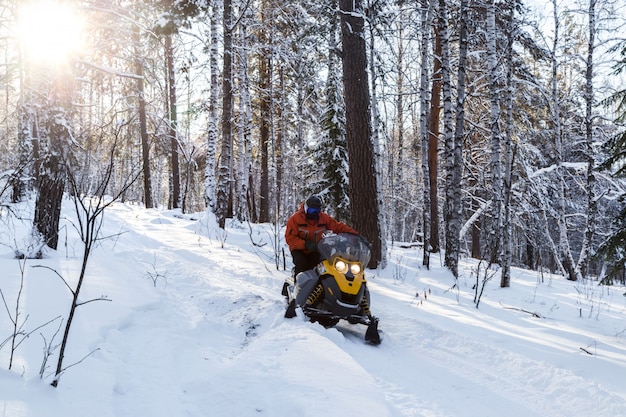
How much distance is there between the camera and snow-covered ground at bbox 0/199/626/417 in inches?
114

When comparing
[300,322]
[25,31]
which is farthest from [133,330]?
[25,31]

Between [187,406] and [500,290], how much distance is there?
782cm

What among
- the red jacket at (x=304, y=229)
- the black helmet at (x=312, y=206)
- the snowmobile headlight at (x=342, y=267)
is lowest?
the snowmobile headlight at (x=342, y=267)

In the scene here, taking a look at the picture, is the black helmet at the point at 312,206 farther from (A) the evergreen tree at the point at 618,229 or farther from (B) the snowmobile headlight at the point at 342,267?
(A) the evergreen tree at the point at 618,229

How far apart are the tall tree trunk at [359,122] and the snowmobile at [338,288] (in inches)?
152

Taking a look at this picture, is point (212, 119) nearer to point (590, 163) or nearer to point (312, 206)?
point (312, 206)

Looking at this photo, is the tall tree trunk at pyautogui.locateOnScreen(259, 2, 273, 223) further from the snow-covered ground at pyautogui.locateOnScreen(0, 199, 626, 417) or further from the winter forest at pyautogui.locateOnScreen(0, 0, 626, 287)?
the snow-covered ground at pyautogui.locateOnScreen(0, 199, 626, 417)

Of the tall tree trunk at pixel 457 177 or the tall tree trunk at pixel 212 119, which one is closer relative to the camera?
the tall tree trunk at pixel 457 177

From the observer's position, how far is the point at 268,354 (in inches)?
152

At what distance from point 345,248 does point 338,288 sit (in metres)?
0.47

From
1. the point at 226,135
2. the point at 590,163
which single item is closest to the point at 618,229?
the point at 590,163

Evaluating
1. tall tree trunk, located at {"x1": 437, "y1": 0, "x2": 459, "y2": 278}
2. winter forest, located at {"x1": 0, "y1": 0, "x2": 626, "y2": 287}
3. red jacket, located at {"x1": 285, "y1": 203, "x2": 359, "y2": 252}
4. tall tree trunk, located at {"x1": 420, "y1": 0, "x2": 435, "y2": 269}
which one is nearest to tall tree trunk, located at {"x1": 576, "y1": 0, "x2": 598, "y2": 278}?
winter forest, located at {"x1": 0, "y1": 0, "x2": 626, "y2": 287}

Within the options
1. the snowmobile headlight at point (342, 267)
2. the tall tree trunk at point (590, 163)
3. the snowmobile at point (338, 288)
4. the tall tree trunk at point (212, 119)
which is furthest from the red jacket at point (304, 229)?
the tall tree trunk at point (590, 163)

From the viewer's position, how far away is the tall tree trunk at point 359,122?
8688 millimetres
